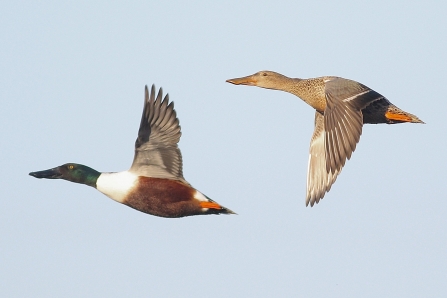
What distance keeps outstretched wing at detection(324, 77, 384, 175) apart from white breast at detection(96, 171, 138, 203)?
7.97 ft

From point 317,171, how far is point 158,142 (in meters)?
2.75

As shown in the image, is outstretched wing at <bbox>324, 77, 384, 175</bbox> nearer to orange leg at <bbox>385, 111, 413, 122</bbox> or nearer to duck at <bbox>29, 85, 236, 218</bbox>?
orange leg at <bbox>385, 111, 413, 122</bbox>

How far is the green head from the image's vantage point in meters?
10.8

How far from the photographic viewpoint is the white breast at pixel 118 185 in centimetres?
1023

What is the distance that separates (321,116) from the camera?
492 inches

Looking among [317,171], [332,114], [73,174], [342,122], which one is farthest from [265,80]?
[73,174]

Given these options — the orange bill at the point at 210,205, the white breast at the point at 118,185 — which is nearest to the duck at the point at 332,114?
the orange bill at the point at 210,205

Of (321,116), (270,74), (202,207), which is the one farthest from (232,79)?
(202,207)

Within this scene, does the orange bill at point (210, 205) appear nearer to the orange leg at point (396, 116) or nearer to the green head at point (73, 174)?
the green head at point (73, 174)

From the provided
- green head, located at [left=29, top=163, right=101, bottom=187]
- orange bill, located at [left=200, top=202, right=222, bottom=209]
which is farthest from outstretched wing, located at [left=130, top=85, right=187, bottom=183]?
green head, located at [left=29, top=163, right=101, bottom=187]

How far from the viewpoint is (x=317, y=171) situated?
1193 cm

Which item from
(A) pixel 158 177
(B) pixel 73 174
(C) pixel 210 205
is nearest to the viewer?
(C) pixel 210 205

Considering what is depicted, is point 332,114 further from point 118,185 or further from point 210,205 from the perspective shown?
point 118,185

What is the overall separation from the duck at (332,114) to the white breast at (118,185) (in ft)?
7.99
